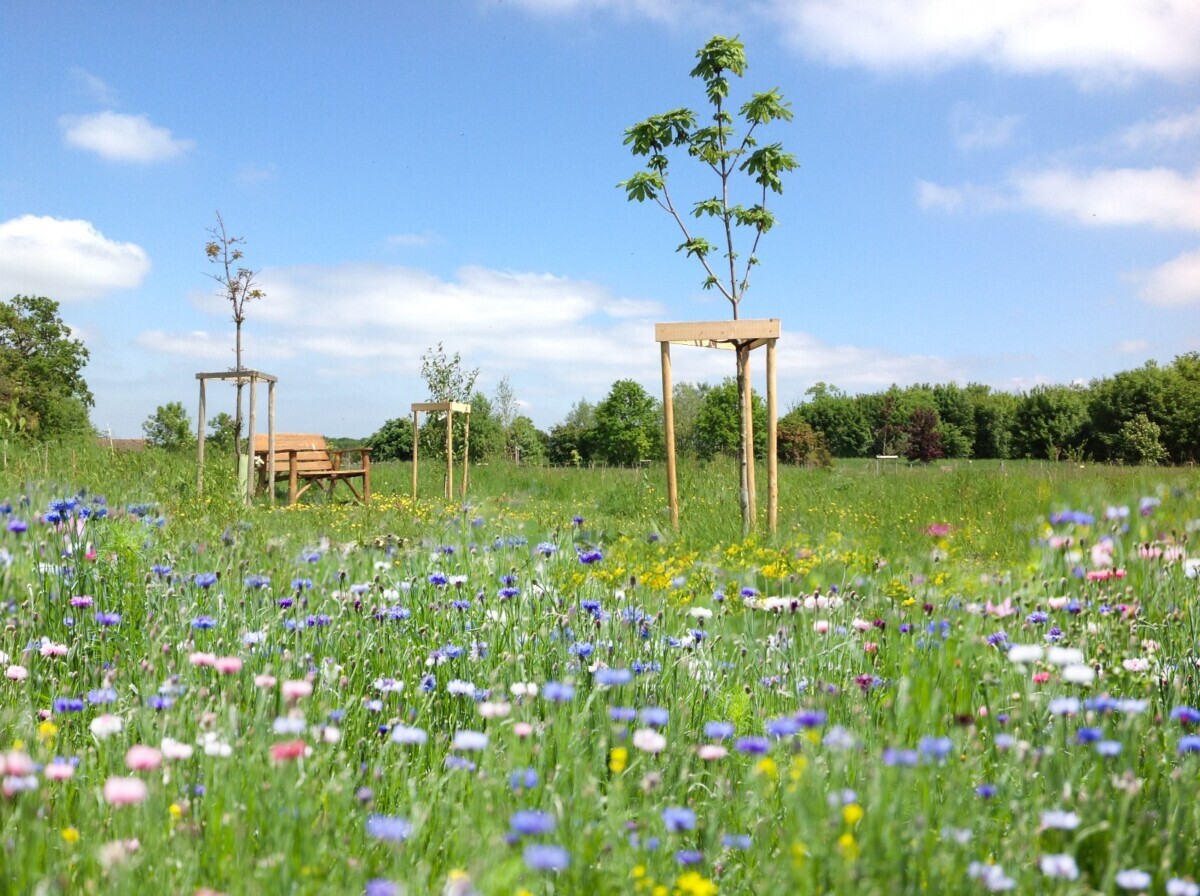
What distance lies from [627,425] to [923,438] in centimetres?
2337

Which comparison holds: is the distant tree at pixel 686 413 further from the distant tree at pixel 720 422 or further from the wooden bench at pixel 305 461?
the wooden bench at pixel 305 461

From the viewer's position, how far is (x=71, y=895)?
157 cm

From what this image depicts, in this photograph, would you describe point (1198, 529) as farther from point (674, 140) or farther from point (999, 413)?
point (999, 413)

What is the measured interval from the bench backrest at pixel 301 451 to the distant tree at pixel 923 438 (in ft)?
178

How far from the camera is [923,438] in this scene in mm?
64500

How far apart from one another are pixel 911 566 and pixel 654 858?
335 cm

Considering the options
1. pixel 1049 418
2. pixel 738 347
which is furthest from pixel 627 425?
pixel 738 347

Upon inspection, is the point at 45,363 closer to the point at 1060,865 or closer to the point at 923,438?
the point at 1060,865

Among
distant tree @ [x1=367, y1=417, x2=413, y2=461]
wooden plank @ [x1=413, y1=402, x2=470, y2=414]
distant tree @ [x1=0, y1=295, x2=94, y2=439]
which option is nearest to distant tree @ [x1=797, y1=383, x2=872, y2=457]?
distant tree @ [x1=367, y1=417, x2=413, y2=461]

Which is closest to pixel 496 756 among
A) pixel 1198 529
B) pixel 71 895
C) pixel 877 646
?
pixel 71 895

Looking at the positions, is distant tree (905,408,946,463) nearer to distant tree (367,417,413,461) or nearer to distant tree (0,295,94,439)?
distant tree (367,417,413,461)

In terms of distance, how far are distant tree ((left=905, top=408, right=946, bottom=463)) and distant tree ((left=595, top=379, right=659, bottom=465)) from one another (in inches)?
770

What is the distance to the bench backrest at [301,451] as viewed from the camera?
13227 millimetres

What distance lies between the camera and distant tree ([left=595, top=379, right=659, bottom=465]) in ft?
176
